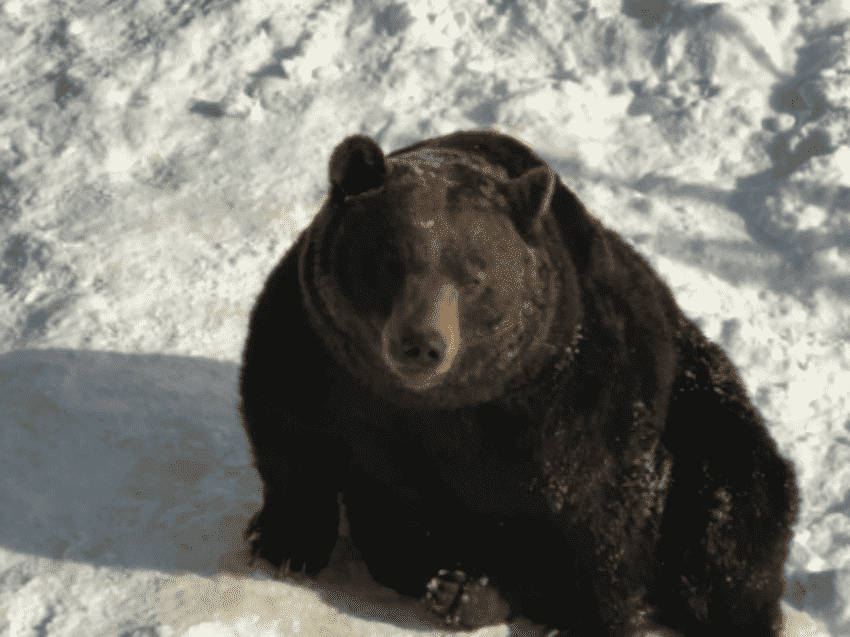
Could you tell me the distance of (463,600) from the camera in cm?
300

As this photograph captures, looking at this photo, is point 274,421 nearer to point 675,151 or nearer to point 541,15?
point 675,151

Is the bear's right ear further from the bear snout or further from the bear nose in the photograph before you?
the bear nose

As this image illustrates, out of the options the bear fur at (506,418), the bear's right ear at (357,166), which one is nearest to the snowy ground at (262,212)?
the bear fur at (506,418)

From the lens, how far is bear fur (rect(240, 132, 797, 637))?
247 cm

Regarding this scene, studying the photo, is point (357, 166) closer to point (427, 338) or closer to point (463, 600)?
point (427, 338)

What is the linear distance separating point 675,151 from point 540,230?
3266 millimetres

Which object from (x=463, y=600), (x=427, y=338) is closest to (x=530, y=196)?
Result: (x=427, y=338)

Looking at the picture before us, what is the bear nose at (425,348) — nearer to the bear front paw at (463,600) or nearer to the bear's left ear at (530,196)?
the bear's left ear at (530,196)

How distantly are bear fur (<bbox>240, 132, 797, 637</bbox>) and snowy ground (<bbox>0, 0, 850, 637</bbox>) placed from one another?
33 centimetres

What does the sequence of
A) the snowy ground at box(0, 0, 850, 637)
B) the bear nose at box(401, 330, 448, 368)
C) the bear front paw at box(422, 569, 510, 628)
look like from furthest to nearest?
the snowy ground at box(0, 0, 850, 637) → the bear front paw at box(422, 569, 510, 628) → the bear nose at box(401, 330, 448, 368)

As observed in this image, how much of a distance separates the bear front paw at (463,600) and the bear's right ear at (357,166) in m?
1.39

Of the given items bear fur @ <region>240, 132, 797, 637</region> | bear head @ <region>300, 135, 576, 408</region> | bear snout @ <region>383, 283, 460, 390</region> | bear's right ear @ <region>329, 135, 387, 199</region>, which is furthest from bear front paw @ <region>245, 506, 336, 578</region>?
bear's right ear @ <region>329, 135, 387, 199</region>

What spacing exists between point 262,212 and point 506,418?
2.97 meters

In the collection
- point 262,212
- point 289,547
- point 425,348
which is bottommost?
point 262,212
